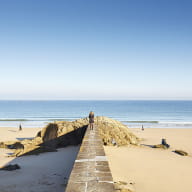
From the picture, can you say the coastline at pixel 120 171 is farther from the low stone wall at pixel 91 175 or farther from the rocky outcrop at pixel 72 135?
the low stone wall at pixel 91 175

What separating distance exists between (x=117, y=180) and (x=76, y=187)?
4.11 metres

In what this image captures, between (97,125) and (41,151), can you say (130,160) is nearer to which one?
(97,125)

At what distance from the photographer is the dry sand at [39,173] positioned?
7.38 metres

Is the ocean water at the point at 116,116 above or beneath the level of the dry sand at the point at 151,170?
beneath

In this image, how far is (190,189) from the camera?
25.1 feet

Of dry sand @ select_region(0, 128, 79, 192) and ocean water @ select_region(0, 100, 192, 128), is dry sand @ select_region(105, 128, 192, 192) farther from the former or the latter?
ocean water @ select_region(0, 100, 192, 128)

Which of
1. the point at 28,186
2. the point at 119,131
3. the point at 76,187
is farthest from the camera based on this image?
the point at 119,131

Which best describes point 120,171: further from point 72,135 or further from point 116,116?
point 116,116

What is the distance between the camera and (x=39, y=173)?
907cm

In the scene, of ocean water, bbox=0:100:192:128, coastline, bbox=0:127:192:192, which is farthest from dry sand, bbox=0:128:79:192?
ocean water, bbox=0:100:192:128

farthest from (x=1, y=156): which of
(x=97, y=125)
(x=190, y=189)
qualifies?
(x=190, y=189)

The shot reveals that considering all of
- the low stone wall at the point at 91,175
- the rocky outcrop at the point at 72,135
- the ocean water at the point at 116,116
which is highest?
the low stone wall at the point at 91,175

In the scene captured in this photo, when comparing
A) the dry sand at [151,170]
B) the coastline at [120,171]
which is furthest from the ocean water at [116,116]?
the coastline at [120,171]

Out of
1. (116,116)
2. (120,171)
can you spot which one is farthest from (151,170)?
(116,116)
